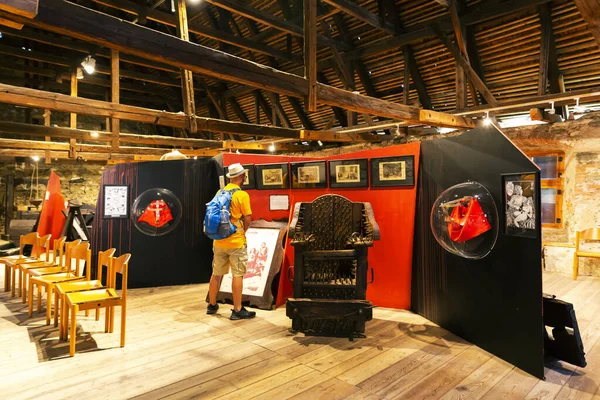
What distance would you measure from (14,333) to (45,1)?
2958 millimetres

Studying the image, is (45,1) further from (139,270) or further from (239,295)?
Answer: (139,270)

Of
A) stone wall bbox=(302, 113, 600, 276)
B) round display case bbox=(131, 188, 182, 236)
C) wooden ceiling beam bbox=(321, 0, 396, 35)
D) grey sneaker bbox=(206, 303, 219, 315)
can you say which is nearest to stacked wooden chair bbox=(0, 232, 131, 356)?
grey sneaker bbox=(206, 303, 219, 315)

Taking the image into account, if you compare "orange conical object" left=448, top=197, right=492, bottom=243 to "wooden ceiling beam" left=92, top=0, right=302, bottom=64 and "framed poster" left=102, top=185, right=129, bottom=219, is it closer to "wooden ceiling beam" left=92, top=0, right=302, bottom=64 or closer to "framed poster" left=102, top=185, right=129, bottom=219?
"framed poster" left=102, top=185, right=129, bottom=219

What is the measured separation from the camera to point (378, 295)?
4594mm

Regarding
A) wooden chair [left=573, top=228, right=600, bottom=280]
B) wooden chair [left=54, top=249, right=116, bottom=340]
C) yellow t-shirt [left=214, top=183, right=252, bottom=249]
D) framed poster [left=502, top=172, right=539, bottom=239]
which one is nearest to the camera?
framed poster [left=502, top=172, right=539, bottom=239]

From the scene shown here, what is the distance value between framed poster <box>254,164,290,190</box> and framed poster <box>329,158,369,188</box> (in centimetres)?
63

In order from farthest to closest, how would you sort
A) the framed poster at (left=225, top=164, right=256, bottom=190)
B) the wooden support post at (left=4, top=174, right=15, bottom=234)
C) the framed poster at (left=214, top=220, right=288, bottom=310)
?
the wooden support post at (left=4, top=174, right=15, bottom=234) → the framed poster at (left=225, top=164, right=256, bottom=190) → the framed poster at (left=214, top=220, right=288, bottom=310)

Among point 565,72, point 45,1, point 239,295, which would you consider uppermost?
point 565,72

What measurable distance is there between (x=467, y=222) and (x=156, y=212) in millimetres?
4105

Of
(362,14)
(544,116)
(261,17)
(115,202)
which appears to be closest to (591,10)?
A: (544,116)

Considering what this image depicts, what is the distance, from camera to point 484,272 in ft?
10.8

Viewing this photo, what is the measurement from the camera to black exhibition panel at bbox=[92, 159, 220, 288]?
5.45 m

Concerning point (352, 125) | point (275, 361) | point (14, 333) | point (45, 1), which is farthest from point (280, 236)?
point (352, 125)

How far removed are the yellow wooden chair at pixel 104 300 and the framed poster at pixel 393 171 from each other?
9.12 feet
